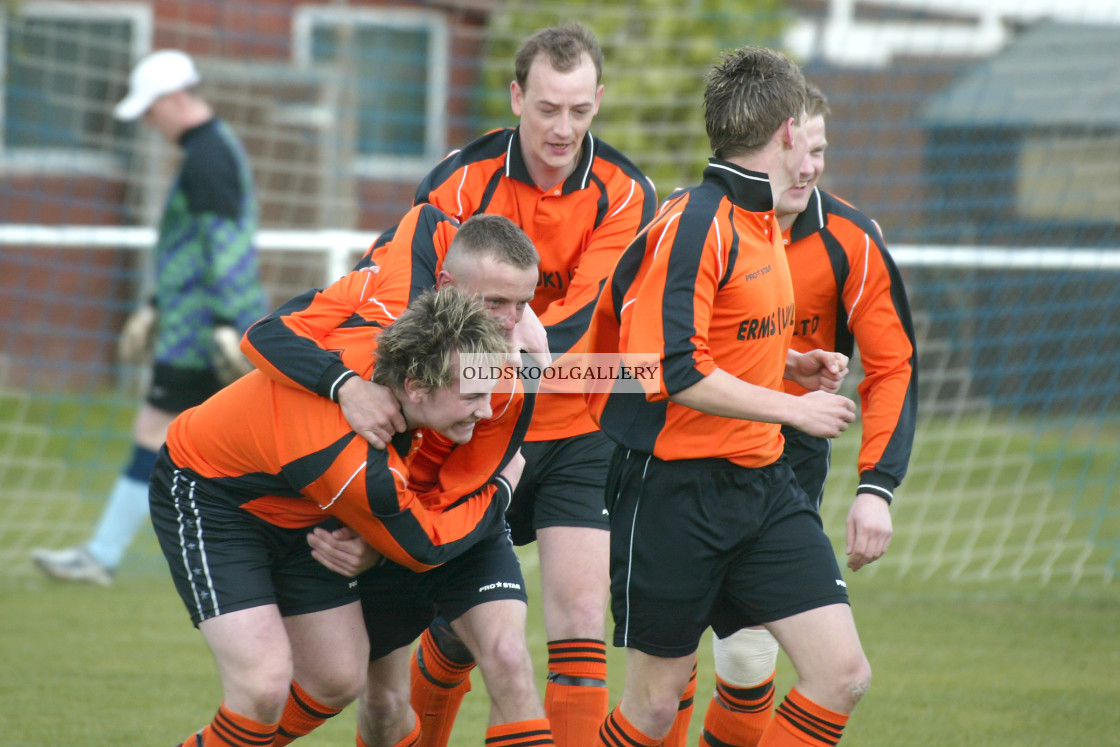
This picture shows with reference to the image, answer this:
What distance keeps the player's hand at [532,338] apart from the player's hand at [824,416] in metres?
0.78

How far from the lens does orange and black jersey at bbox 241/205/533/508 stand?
2848 millimetres

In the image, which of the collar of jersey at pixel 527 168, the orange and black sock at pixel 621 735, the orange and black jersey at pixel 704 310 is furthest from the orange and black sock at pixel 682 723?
the collar of jersey at pixel 527 168

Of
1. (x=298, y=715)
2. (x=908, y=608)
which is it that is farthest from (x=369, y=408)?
(x=908, y=608)

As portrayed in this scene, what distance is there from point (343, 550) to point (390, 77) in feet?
26.2

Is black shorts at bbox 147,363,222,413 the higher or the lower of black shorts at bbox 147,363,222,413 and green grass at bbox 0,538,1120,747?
the higher

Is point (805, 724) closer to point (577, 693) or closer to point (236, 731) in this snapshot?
point (577, 693)

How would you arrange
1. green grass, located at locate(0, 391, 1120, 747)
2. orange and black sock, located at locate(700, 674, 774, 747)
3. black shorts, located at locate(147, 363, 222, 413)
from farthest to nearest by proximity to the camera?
black shorts, located at locate(147, 363, 222, 413), green grass, located at locate(0, 391, 1120, 747), orange and black sock, located at locate(700, 674, 774, 747)

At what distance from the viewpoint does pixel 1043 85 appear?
309 inches

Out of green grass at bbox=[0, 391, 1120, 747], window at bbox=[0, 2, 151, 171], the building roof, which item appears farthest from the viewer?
window at bbox=[0, 2, 151, 171]

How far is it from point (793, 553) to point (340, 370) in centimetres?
107

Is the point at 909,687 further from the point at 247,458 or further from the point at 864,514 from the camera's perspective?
the point at 247,458

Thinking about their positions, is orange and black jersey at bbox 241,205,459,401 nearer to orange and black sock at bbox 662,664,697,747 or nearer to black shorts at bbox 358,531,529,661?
black shorts at bbox 358,531,529,661

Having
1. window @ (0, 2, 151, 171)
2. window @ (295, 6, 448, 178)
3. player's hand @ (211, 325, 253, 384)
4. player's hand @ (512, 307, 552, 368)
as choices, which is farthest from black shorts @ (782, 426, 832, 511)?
window @ (295, 6, 448, 178)

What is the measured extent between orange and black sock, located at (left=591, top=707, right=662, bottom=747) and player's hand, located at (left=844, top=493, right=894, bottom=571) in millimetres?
617
